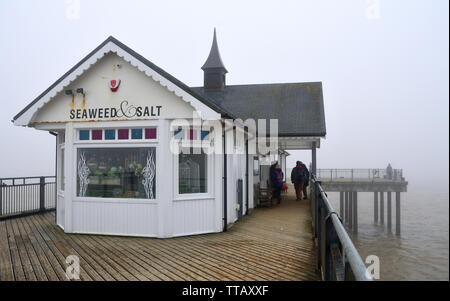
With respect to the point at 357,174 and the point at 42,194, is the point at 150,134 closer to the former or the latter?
the point at 42,194

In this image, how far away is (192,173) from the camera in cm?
848

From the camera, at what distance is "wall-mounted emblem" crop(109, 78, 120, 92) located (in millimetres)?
8555

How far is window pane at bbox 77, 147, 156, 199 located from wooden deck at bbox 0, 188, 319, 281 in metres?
1.05

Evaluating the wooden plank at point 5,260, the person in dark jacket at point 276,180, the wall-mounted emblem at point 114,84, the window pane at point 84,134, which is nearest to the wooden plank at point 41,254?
the wooden plank at point 5,260

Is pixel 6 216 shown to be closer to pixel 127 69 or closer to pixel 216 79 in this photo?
pixel 127 69

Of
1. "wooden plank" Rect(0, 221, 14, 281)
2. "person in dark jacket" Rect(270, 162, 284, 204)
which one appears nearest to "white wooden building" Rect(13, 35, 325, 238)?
"wooden plank" Rect(0, 221, 14, 281)

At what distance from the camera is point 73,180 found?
28.8 ft

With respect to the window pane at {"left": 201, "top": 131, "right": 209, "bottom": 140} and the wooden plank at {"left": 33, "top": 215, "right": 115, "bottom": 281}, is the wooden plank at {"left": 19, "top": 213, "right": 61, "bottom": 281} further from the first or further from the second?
the window pane at {"left": 201, "top": 131, "right": 209, "bottom": 140}

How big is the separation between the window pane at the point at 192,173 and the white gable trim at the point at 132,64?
111cm

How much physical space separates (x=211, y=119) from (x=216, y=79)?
35.5 ft

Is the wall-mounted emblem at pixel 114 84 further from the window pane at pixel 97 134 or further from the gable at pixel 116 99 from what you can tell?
the window pane at pixel 97 134

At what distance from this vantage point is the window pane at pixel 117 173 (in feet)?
27.5

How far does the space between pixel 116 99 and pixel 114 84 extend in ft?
1.18
